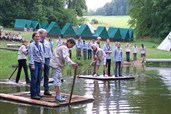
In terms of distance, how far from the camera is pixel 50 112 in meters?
11.2

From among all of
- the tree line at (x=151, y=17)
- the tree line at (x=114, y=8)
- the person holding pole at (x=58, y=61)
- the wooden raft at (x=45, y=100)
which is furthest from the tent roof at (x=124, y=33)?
the tree line at (x=114, y=8)

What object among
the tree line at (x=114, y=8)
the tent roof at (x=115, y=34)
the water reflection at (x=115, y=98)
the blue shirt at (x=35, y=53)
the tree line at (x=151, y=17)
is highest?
the tree line at (x=114, y=8)

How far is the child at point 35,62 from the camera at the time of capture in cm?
1270

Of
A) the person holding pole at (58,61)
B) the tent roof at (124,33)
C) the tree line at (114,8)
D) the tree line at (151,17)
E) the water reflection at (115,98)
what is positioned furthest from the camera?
the tree line at (114,8)

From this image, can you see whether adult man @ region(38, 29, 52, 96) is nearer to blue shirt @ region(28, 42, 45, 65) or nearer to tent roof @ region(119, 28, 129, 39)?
blue shirt @ region(28, 42, 45, 65)

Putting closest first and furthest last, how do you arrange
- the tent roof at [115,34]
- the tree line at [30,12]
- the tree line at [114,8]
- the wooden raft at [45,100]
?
1. the wooden raft at [45,100]
2. the tent roof at [115,34]
3. the tree line at [30,12]
4. the tree line at [114,8]

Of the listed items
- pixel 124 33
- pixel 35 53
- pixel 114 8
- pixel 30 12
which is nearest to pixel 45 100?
pixel 35 53

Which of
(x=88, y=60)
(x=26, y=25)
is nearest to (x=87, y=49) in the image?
(x=88, y=60)

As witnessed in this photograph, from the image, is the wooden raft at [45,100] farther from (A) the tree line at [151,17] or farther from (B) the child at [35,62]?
(A) the tree line at [151,17]

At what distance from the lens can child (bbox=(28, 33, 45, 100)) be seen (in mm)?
12703

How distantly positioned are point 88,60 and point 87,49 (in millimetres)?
1442

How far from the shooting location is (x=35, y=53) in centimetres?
1292

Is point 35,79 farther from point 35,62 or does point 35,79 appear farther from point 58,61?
point 58,61

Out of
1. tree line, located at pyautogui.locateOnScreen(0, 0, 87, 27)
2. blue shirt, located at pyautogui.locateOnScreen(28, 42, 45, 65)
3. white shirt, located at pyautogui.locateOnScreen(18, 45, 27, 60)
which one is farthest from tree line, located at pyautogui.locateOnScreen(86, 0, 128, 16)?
blue shirt, located at pyautogui.locateOnScreen(28, 42, 45, 65)
